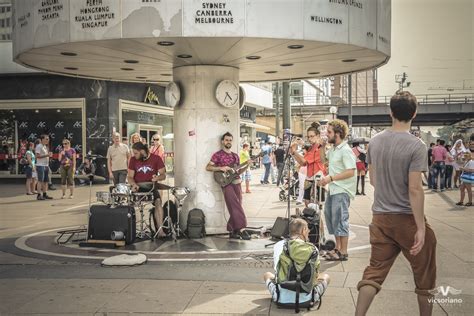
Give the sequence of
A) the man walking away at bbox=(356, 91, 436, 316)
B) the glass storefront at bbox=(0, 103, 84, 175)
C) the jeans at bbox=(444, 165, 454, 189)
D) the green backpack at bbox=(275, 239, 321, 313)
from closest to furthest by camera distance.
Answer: the man walking away at bbox=(356, 91, 436, 316), the green backpack at bbox=(275, 239, 321, 313), the jeans at bbox=(444, 165, 454, 189), the glass storefront at bbox=(0, 103, 84, 175)

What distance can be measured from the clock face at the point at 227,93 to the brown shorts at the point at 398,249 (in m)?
5.79

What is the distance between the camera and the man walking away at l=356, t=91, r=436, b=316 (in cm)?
420

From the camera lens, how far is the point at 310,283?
5.30 m

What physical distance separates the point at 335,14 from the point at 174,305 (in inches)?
203

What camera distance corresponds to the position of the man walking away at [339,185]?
749 centimetres

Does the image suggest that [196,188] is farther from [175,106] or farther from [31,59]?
[31,59]

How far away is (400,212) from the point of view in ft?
14.1

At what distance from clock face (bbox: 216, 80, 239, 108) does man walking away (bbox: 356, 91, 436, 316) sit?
18.5 feet

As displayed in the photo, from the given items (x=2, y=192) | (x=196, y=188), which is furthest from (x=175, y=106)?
(x=2, y=192)

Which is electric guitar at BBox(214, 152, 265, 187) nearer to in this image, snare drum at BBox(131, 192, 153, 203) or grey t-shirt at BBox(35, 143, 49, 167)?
snare drum at BBox(131, 192, 153, 203)

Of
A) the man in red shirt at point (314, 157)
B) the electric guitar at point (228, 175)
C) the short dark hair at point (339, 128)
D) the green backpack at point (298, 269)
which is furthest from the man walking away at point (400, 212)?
the electric guitar at point (228, 175)

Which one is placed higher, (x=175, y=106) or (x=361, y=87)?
(x=361, y=87)

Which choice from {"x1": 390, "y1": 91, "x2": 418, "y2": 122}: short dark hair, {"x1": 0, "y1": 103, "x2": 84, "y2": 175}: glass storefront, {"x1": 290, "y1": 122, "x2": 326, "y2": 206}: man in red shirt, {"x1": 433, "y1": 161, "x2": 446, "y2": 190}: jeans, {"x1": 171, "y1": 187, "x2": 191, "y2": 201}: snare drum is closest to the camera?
{"x1": 390, "y1": 91, "x2": 418, "y2": 122}: short dark hair

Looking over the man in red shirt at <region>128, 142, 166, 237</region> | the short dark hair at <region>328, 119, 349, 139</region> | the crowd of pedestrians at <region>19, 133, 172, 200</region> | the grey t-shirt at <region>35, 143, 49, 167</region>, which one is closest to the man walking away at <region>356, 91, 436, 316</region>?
the short dark hair at <region>328, 119, 349, 139</region>
